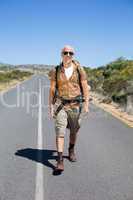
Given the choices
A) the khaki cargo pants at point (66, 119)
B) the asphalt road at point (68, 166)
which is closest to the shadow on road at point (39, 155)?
the asphalt road at point (68, 166)

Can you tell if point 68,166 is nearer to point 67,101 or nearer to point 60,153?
point 60,153

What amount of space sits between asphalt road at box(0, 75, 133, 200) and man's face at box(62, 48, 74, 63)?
1.82m

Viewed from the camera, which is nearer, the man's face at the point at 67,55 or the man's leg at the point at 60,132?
the man's leg at the point at 60,132

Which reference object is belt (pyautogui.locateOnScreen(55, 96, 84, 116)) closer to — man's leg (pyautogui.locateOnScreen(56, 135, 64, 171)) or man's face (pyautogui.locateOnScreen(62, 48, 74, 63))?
man's leg (pyautogui.locateOnScreen(56, 135, 64, 171))

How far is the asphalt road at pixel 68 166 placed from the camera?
6.16 m

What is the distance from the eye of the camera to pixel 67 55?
7574 millimetres

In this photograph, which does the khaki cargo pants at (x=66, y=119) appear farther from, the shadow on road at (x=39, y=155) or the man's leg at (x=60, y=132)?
the shadow on road at (x=39, y=155)

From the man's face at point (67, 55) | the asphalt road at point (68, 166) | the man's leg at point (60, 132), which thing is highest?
the man's face at point (67, 55)

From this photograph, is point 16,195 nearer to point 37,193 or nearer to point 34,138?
point 37,193

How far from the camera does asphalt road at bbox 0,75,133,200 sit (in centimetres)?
616

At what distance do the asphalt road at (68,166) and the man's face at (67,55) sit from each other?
182cm

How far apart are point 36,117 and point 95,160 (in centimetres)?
884

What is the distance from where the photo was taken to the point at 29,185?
6547 mm

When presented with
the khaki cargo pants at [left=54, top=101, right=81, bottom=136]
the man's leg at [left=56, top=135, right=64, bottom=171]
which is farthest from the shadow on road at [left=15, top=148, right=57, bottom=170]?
the khaki cargo pants at [left=54, top=101, right=81, bottom=136]
